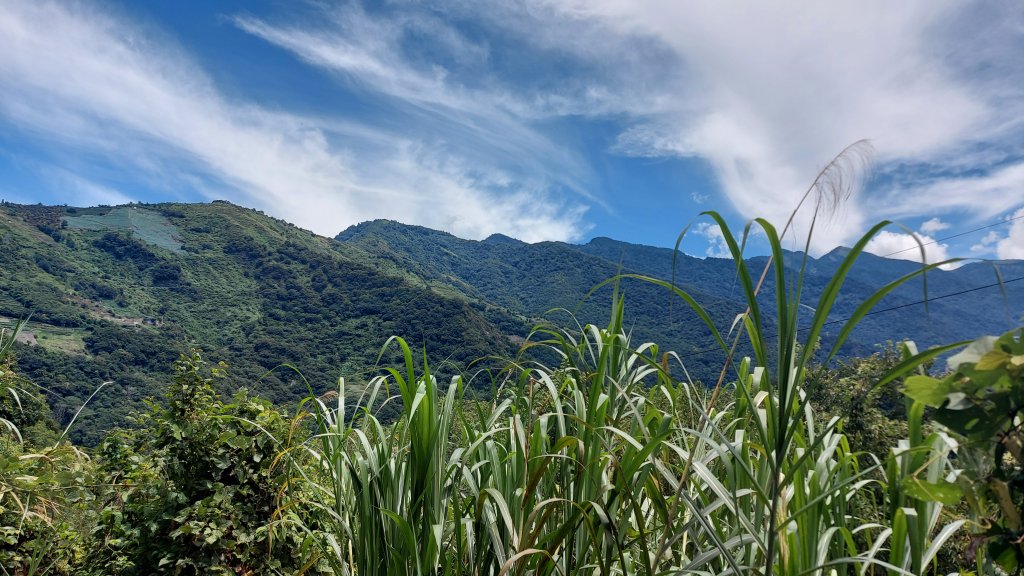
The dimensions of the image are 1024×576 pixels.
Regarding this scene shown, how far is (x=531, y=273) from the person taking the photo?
15100 cm

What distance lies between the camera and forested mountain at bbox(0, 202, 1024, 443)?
159 ft

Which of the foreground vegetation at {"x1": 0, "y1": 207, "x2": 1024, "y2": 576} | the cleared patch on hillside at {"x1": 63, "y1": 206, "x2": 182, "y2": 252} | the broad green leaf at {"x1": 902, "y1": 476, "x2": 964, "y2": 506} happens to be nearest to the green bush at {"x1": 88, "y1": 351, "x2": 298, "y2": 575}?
the foreground vegetation at {"x1": 0, "y1": 207, "x2": 1024, "y2": 576}

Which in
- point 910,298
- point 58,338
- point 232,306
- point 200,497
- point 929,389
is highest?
point 910,298

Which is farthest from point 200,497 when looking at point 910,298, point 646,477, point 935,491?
point 910,298

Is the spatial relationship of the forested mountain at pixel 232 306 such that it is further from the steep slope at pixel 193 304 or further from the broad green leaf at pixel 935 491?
the broad green leaf at pixel 935 491

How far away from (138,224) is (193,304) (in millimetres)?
38396

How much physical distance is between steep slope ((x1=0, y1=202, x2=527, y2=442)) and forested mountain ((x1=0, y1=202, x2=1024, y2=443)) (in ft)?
0.77

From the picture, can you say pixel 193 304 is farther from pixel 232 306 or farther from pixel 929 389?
pixel 929 389

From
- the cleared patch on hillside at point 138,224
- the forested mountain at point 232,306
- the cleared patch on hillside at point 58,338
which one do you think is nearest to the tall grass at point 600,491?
the forested mountain at point 232,306

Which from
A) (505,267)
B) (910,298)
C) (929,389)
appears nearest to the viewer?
(929,389)

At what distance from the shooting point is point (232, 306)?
75.2 meters

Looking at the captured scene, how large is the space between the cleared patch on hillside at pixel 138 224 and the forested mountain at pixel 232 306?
0.44 meters

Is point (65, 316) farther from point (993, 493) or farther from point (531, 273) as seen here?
point (531, 273)

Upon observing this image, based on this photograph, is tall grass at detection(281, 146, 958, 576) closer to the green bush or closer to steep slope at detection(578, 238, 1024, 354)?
steep slope at detection(578, 238, 1024, 354)
